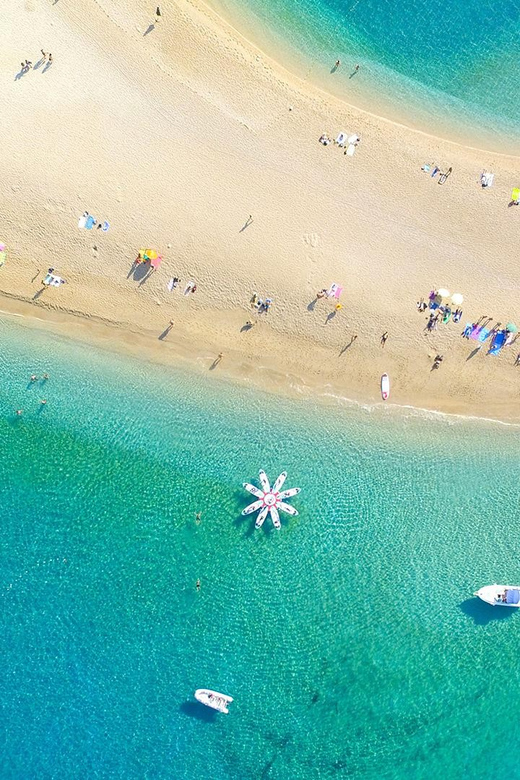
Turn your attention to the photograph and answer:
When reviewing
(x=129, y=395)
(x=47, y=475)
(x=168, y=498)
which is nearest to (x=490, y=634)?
(x=168, y=498)

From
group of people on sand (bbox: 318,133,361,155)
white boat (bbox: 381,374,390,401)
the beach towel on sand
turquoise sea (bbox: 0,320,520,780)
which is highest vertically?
group of people on sand (bbox: 318,133,361,155)

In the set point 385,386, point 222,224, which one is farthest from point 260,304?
point 385,386

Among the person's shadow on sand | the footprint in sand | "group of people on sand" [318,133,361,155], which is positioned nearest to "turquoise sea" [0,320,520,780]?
the person's shadow on sand

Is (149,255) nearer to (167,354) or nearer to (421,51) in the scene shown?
(167,354)

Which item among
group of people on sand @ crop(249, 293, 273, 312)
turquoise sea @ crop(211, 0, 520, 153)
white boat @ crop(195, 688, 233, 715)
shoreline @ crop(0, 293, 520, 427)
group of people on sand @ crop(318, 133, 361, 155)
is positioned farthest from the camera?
turquoise sea @ crop(211, 0, 520, 153)

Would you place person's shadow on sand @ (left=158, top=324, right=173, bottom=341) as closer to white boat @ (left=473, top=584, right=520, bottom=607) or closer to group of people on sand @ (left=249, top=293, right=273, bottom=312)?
group of people on sand @ (left=249, top=293, right=273, bottom=312)

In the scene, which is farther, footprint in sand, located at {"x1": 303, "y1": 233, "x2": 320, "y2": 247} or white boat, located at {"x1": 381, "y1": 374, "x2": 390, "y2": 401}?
white boat, located at {"x1": 381, "y1": 374, "x2": 390, "y2": 401}

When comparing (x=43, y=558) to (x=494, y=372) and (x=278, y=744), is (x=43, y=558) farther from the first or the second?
(x=494, y=372)
